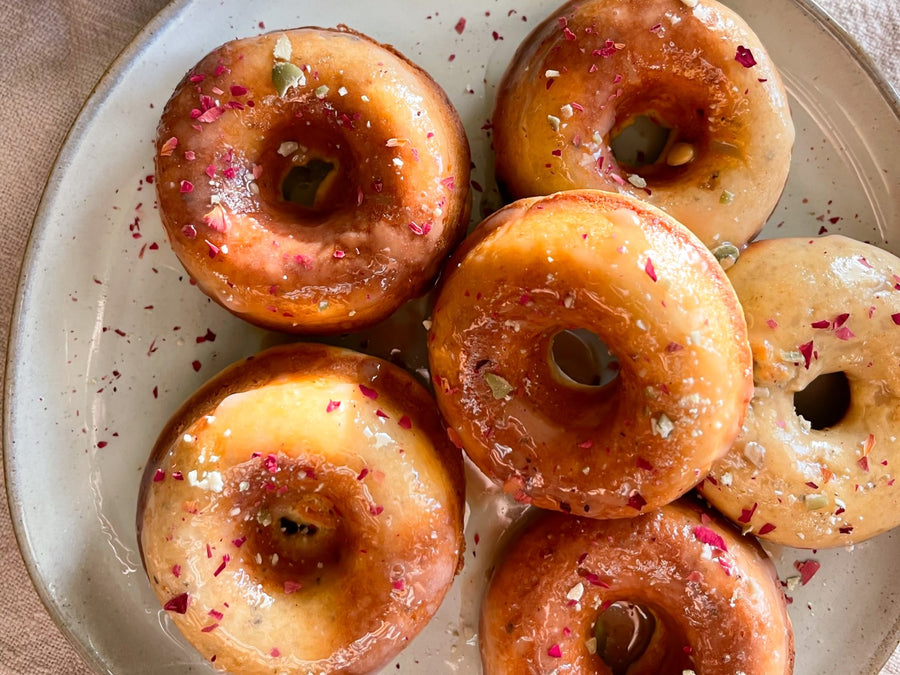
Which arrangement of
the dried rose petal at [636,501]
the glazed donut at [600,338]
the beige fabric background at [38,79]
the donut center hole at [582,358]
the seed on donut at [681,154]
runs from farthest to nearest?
1. the beige fabric background at [38,79]
2. the donut center hole at [582,358]
3. the seed on donut at [681,154]
4. the dried rose petal at [636,501]
5. the glazed donut at [600,338]

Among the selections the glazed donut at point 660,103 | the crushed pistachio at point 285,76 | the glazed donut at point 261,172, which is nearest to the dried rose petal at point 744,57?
the glazed donut at point 660,103

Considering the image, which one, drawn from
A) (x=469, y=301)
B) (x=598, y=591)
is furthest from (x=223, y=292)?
(x=598, y=591)

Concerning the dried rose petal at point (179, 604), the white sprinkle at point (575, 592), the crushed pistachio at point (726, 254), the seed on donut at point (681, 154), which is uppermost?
the seed on donut at point (681, 154)

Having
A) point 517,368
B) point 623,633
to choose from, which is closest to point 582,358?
point 517,368

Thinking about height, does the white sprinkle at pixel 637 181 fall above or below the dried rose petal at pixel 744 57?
below

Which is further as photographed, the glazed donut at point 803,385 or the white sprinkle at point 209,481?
the glazed donut at point 803,385

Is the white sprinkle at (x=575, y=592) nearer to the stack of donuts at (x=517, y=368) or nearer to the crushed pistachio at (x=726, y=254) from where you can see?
the stack of donuts at (x=517, y=368)

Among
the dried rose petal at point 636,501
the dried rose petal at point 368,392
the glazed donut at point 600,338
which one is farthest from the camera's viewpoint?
the dried rose petal at point 368,392

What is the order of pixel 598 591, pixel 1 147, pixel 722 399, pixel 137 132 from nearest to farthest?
1. pixel 722 399
2. pixel 598 591
3. pixel 137 132
4. pixel 1 147

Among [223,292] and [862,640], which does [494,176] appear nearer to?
[223,292]
